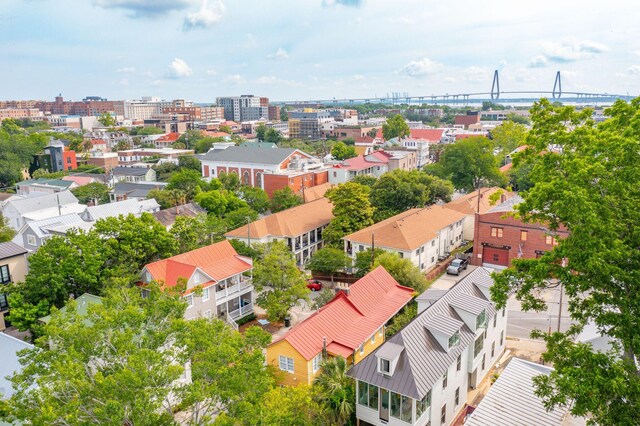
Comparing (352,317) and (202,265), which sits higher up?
(202,265)

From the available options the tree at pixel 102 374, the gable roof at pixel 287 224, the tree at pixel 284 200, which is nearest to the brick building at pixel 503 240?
the gable roof at pixel 287 224

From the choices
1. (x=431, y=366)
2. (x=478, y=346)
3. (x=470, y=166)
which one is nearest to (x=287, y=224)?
(x=478, y=346)

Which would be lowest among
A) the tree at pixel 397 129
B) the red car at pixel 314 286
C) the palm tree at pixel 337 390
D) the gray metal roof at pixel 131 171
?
the red car at pixel 314 286

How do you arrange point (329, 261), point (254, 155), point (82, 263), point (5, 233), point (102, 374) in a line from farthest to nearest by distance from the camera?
point (254, 155)
point (5, 233)
point (329, 261)
point (82, 263)
point (102, 374)

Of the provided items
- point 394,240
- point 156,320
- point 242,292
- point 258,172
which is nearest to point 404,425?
point 156,320

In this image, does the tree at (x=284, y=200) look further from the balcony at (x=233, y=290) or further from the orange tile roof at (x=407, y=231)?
the balcony at (x=233, y=290)

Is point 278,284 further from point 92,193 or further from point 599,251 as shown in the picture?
point 92,193
